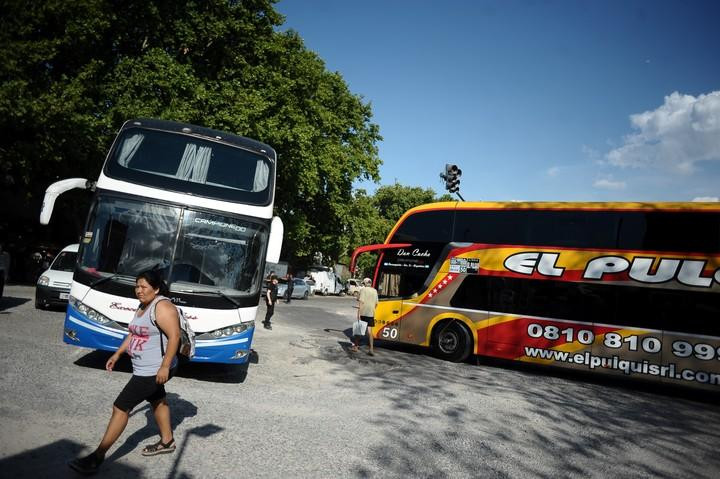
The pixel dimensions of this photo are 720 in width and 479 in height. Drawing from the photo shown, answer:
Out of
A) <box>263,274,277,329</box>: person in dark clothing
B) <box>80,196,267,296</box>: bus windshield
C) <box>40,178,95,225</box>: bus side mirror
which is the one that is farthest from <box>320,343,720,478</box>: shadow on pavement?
<box>40,178,95,225</box>: bus side mirror

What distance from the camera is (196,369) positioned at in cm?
807

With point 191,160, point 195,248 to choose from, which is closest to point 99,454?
point 195,248

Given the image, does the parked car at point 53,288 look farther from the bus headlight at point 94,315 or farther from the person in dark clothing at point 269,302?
the bus headlight at point 94,315

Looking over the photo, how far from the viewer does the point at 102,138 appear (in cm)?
1683

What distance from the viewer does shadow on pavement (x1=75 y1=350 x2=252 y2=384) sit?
7387 millimetres

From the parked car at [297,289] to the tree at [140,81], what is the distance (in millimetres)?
8052

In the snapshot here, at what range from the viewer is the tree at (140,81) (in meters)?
15.5

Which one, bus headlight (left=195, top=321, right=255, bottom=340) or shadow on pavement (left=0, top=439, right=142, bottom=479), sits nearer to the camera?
shadow on pavement (left=0, top=439, right=142, bottom=479)

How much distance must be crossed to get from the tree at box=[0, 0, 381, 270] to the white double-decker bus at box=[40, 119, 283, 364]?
10389mm

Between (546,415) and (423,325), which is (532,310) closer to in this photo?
(423,325)

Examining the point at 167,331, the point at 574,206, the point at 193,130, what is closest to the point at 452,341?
the point at 574,206

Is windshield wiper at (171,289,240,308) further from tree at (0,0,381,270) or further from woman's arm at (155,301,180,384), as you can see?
tree at (0,0,381,270)

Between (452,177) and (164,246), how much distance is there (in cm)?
863

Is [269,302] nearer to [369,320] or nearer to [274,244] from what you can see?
[369,320]
